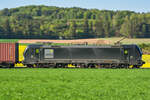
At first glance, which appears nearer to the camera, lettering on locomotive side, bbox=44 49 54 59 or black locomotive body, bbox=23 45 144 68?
black locomotive body, bbox=23 45 144 68

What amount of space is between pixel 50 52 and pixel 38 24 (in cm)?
8845

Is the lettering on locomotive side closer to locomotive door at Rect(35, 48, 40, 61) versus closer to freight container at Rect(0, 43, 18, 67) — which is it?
locomotive door at Rect(35, 48, 40, 61)

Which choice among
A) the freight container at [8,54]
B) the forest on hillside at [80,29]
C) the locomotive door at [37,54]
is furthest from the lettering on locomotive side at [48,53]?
the forest on hillside at [80,29]

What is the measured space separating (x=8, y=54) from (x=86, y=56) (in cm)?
956

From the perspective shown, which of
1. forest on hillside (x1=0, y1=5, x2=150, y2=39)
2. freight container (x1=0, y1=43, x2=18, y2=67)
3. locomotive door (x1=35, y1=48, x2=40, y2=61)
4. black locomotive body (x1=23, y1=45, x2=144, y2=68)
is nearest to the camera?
freight container (x1=0, y1=43, x2=18, y2=67)

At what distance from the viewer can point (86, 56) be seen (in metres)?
37.5

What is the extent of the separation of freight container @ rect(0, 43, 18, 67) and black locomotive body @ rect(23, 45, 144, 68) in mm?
Result: 1430

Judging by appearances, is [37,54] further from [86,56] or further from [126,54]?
[126,54]

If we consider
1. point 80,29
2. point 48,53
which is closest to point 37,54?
point 48,53

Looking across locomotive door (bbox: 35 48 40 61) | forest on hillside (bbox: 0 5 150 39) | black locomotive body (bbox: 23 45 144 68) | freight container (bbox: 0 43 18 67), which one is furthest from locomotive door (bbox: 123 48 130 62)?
forest on hillside (bbox: 0 5 150 39)

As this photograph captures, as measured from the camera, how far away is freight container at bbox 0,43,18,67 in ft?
123

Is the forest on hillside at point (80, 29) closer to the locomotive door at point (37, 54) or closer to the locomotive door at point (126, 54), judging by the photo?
the locomotive door at point (37, 54)

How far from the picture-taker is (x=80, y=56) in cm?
3756

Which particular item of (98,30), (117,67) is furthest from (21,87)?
(98,30)
